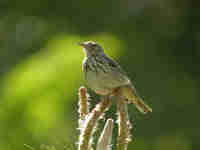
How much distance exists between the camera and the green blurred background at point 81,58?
6910mm

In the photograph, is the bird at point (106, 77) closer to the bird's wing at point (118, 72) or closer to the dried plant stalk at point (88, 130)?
the bird's wing at point (118, 72)

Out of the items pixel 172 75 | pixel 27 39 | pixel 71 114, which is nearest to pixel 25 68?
pixel 71 114

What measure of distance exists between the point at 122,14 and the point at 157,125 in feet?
9.39

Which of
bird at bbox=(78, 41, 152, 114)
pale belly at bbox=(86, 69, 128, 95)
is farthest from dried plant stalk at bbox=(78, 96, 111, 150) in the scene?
pale belly at bbox=(86, 69, 128, 95)

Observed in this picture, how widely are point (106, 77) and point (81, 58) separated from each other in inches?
147

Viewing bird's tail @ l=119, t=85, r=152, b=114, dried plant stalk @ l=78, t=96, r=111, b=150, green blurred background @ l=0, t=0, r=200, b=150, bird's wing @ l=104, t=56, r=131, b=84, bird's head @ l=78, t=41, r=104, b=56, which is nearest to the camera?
dried plant stalk @ l=78, t=96, r=111, b=150

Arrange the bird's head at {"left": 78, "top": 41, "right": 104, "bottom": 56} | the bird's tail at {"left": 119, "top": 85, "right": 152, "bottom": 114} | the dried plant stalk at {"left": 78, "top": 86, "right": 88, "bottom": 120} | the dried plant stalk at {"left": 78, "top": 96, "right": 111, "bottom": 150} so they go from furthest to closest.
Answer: the bird's head at {"left": 78, "top": 41, "right": 104, "bottom": 56} → the bird's tail at {"left": 119, "top": 85, "right": 152, "bottom": 114} → the dried plant stalk at {"left": 78, "top": 86, "right": 88, "bottom": 120} → the dried plant stalk at {"left": 78, "top": 96, "right": 111, "bottom": 150}

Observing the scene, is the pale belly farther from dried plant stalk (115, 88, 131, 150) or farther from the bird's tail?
dried plant stalk (115, 88, 131, 150)

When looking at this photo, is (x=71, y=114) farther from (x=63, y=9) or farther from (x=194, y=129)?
(x=63, y=9)

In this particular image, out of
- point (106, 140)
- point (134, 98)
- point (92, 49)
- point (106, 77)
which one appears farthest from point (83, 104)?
point (92, 49)

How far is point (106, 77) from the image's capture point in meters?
4.14

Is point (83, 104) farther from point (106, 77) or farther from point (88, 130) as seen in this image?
point (106, 77)

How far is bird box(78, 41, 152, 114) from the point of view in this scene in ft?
12.8

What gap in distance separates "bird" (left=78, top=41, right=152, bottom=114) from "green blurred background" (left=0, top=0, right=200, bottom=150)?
1285 millimetres
